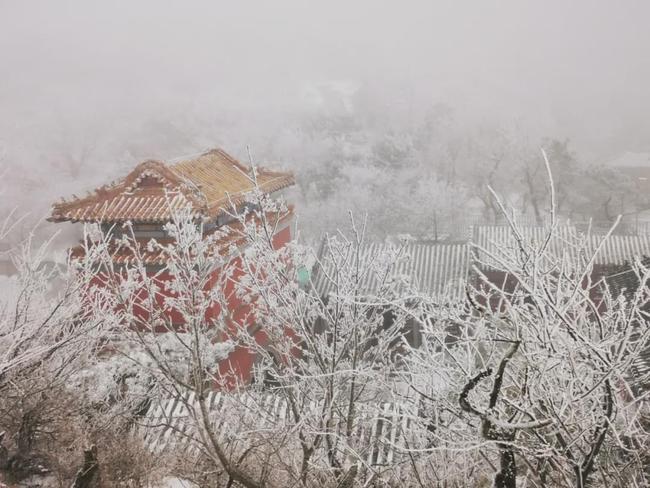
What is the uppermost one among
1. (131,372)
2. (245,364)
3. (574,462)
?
(574,462)

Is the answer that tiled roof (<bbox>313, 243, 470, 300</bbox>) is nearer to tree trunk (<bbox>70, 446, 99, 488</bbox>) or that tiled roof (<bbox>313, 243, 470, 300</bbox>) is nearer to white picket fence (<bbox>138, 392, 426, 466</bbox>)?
white picket fence (<bbox>138, 392, 426, 466</bbox>)

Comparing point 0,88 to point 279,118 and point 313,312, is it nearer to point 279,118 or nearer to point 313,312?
point 279,118

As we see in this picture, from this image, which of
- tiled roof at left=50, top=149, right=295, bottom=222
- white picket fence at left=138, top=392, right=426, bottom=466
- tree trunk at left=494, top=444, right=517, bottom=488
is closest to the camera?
tree trunk at left=494, top=444, right=517, bottom=488

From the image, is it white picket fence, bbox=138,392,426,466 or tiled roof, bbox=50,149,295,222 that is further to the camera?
tiled roof, bbox=50,149,295,222

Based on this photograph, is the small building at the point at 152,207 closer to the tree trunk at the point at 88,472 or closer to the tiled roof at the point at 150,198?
the tiled roof at the point at 150,198

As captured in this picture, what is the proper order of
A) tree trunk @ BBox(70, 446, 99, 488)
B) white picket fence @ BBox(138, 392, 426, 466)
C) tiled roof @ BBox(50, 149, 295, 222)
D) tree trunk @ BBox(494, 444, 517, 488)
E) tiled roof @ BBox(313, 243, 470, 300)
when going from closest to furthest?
tree trunk @ BBox(494, 444, 517, 488) < tree trunk @ BBox(70, 446, 99, 488) < white picket fence @ BBox(138, 392, 426, 466) < tiled roof @ BBox(50, 149, 295, 222) < tiled roof @ BBox(313, 243, 470, 300)

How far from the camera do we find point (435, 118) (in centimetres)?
3253

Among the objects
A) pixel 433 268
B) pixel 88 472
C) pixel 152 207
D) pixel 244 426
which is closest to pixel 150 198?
pixel 152 207

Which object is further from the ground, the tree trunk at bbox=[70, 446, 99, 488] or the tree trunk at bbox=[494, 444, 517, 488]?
the tree trunk at bbox=[494, 444, 517, 488]

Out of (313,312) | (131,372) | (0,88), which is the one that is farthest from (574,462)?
(0,88)

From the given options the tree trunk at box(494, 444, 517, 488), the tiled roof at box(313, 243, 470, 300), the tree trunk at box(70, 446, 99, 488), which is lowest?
the tiled roof at box(313, 243, 470, 300)

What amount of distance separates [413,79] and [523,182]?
1331 cm

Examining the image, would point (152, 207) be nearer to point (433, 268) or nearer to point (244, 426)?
point (244, 426)

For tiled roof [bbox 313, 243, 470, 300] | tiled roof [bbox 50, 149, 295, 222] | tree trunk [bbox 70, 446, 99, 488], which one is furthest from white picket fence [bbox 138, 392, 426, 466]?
tiled roof [bbox 313, 243, 470, 300]
